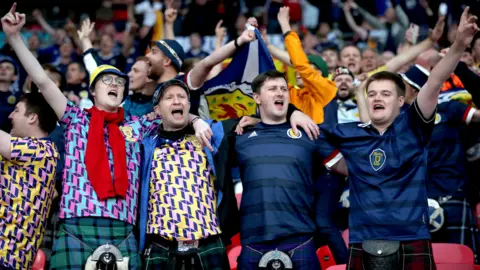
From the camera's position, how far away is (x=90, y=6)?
681 inches

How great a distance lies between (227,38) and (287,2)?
3002mm

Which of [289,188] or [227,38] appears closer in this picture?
[289,188]

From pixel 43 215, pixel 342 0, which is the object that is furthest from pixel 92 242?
pixel 342 0

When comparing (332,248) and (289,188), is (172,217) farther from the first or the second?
(332,248)

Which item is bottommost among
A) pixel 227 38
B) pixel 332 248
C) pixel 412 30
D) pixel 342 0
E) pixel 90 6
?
pixel 332 248

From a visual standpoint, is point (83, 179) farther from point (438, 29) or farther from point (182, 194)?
point (438, 29)

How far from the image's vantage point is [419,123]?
200 inches

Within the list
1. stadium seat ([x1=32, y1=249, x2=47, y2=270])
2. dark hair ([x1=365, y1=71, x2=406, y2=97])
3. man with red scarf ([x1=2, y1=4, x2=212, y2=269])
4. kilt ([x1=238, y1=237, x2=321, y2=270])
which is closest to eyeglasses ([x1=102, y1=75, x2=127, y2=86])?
man with red scarf ([x1=2, y1=4, x2=212, y2=269])

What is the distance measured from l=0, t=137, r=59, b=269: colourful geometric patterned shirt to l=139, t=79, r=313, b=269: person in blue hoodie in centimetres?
72

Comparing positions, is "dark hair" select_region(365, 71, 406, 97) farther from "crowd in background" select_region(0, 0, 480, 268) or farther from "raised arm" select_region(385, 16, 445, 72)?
"raised arm" select_region(385, 16, 445, 72)

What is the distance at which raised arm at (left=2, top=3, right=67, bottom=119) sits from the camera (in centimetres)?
546

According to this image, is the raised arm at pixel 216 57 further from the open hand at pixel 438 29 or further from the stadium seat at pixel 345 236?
the open hand at pixel 438 29

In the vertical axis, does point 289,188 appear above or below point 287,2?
below

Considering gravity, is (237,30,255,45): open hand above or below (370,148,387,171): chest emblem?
above
